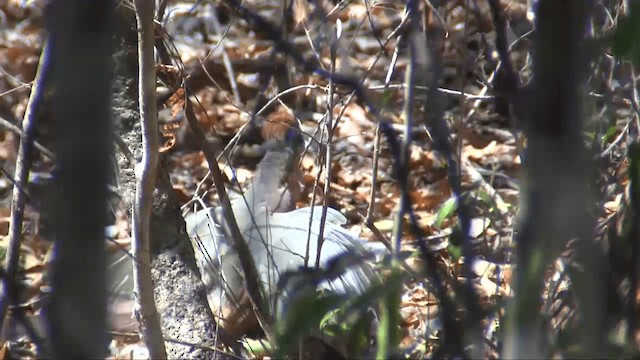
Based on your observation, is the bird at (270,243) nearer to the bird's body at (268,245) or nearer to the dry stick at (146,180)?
the bird's body at (268,245)

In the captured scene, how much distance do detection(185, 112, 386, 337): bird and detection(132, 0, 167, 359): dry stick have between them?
0.53m

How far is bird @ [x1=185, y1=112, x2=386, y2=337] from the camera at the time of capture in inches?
99.3

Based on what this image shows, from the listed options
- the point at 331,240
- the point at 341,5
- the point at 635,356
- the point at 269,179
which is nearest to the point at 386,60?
the point at 269,179

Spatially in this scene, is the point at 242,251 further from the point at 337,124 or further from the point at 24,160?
the point at 337,124

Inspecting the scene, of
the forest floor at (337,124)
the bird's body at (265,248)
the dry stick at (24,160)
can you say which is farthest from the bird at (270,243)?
the dry stick at (24,160)

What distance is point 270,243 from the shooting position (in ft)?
8.64

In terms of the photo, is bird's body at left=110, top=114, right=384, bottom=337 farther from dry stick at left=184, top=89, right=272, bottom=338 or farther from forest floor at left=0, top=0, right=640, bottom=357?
forest floor at left=0, top=0, right=640, bottom=357

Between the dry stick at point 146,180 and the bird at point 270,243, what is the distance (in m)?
0.53

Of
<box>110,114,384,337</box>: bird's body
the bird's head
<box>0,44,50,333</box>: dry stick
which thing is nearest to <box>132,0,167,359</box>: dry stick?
<box>0,44,50,333</box>: dry stick

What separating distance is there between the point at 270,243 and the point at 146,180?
1.00m

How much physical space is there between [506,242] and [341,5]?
2.57 ft

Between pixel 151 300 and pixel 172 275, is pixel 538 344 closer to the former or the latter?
pixel 151 300

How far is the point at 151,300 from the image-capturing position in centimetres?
178

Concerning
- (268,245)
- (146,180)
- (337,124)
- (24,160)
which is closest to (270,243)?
(268,245)
